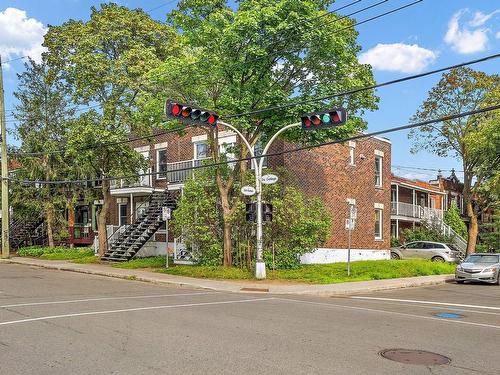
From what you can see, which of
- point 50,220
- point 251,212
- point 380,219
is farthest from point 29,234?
point 251,212

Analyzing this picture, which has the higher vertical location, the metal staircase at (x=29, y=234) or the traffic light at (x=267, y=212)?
the traffic light at (x=267, y=212)

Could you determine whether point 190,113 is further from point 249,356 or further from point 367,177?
point 367,177

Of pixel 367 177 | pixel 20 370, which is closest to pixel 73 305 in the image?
pixel 20 370

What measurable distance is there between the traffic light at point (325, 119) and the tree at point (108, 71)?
12.3 metres

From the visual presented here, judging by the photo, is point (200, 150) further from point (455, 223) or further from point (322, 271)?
point (455, 223)

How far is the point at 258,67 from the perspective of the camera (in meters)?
20.6

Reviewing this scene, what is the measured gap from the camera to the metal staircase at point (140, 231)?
2864 centimetres

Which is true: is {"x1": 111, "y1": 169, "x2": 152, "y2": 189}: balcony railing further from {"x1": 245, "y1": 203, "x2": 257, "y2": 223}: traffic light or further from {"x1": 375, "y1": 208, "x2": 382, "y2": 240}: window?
{"x1": 375, "y1": 208, "x2": 382, "y2": 240}: window

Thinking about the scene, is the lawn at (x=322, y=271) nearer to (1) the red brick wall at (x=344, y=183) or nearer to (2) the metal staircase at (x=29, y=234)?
(1) the red brick wall at (x=344, y=183)

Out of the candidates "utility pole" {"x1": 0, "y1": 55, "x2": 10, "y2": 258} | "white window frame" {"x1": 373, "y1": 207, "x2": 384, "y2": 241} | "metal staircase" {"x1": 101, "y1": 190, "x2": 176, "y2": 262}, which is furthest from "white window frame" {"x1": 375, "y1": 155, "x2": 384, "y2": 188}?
"utility pole" {"x1": 0, "y1": 55, "x2": 10, "y2": 258}

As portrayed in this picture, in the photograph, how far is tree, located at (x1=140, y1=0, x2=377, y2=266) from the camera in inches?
766

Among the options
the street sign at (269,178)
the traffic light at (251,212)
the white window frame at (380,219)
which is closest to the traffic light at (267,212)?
the traffic light at (251,212)

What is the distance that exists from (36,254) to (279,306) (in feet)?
82.0

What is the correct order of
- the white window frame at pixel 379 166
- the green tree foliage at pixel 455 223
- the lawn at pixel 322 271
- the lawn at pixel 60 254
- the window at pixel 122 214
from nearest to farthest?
the lawn at pixel 322 271 → the lawn at pixel 60 254 → the white window frame at pixel 379 166 → the window at pixel 122 214 → the green tree foliage at pixel 455 223
